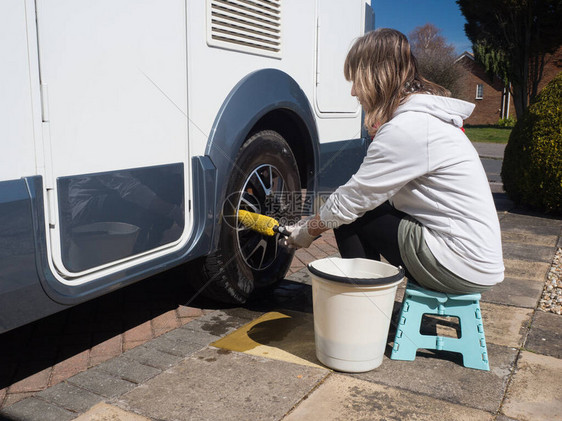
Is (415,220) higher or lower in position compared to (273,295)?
higher

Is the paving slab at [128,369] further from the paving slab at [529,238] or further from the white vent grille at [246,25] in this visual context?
the paving slab at [529,238]

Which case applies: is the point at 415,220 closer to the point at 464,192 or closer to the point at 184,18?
the point at 464,192

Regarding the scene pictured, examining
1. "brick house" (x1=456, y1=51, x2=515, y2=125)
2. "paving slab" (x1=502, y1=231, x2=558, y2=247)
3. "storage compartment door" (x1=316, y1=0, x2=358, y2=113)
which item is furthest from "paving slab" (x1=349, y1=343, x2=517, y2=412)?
"brick house" (x1=456, y1=51, x2=515, y2=125)

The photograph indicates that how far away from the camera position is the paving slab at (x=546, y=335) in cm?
263

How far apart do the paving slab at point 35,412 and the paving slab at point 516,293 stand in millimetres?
2359

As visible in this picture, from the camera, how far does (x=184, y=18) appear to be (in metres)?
2.32

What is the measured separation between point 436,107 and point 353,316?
926 millimetres

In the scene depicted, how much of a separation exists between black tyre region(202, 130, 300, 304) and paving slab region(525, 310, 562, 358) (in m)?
1.41

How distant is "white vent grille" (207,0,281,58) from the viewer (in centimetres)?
252

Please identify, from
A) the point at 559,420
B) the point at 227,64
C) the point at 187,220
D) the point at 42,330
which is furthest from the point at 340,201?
the point at 42,330

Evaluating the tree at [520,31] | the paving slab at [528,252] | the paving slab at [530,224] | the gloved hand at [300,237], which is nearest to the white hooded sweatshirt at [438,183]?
the gloved hand at [300,237]

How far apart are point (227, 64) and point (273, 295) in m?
1.45

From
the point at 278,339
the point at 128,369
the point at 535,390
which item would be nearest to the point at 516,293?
the point at 535,390

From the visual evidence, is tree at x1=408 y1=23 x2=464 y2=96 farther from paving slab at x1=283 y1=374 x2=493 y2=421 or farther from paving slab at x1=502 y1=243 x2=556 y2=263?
paving slab at x1=283 y1=374 x2=493 y2=421
